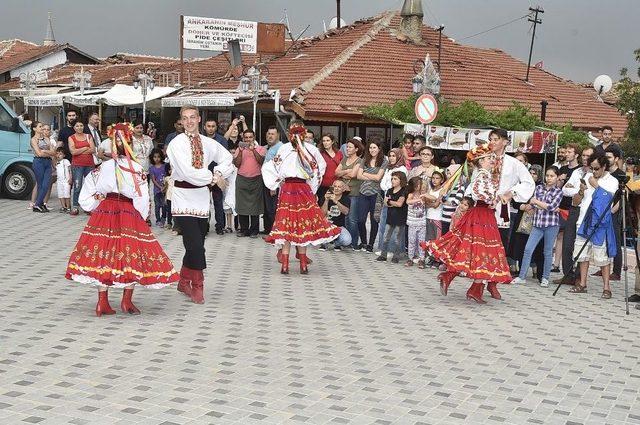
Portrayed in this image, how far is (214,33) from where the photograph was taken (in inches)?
1351

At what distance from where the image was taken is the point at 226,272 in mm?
11234

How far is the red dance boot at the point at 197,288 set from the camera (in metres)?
9.08

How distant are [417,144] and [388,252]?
5.61 ft

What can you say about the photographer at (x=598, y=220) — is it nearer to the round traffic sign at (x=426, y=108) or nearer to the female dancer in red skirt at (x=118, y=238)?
the female dancer in red skirt at (x=118, y=238)

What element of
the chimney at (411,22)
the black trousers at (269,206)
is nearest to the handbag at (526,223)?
the black trousers at (269,206)

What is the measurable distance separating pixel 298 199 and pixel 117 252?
3411 mm

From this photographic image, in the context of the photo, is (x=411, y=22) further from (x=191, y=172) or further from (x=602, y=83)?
(x=191, y=172)

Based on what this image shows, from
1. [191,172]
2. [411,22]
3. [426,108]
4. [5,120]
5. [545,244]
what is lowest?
[545,244]

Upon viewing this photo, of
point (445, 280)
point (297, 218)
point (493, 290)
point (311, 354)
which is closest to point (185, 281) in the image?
point (297, 218)

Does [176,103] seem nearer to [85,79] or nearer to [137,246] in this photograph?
[85,79]

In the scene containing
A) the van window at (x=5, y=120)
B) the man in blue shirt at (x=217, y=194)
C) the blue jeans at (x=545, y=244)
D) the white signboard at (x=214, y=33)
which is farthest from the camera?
the white signboard at (x=214, y=33)

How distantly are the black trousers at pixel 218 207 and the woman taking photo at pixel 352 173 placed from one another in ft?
6.82

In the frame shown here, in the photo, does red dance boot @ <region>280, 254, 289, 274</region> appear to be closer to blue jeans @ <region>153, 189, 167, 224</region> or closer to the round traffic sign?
blue jeans @ <region>153, 189, 167, 224</region>

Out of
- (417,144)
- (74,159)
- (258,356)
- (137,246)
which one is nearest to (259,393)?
(258,356)
